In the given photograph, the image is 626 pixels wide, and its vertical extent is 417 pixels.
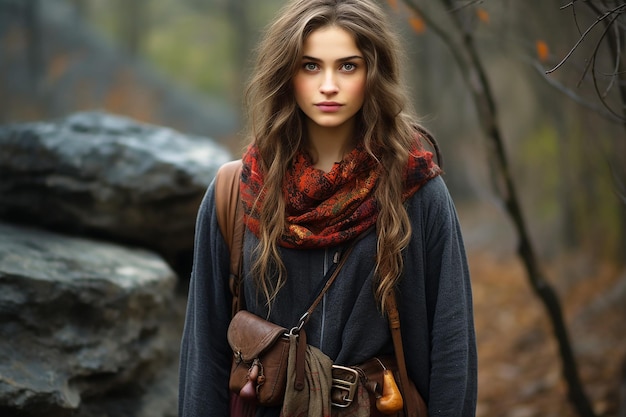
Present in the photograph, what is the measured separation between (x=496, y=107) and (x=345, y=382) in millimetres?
2189

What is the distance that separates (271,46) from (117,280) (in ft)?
4.78

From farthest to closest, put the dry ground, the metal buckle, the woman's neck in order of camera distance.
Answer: the dry ground < the woman's neck < the metal buckle

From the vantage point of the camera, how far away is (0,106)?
9438 mm

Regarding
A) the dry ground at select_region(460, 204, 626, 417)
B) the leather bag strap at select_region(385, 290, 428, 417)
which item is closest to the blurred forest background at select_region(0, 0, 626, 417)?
the dry ground at select_region(460, 204, 626, 417)

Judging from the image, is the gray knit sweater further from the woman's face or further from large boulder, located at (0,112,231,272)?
large boulder, located at (0,112,231,272)

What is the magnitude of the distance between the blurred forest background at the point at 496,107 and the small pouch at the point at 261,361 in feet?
4.03

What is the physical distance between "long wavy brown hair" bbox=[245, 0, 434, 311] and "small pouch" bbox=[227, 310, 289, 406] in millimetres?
144

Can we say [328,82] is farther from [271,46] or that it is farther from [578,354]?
[578,354]

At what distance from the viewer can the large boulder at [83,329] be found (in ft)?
9.47

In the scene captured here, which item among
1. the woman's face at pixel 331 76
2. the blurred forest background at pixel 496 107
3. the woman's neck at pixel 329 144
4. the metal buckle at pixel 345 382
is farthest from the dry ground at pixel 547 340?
the woman's face at pixel 331 76

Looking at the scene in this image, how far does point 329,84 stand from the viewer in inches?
93.7

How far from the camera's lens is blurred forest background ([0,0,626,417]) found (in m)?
4.36

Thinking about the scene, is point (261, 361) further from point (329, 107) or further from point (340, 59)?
point (340, 59)

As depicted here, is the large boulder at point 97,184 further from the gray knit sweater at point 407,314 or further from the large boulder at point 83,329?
the gray knit sweater at point 407,314
